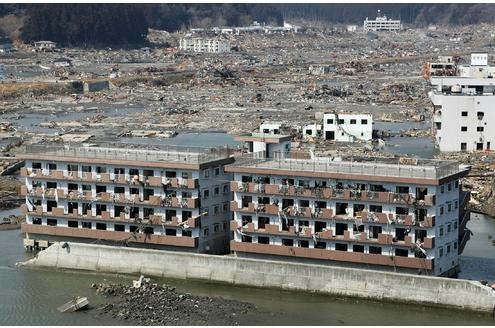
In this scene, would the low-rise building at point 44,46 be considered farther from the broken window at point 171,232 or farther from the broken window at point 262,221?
the broken window at point 262,221

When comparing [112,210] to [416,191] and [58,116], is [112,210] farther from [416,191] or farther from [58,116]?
[58,116]

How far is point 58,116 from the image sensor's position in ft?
212

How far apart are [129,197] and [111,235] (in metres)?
1.09

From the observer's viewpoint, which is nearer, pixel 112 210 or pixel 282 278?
pixel 282 278

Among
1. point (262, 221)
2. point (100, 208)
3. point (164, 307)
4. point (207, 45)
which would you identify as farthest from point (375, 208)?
point (207, 45)

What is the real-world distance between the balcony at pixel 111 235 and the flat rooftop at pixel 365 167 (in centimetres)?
217

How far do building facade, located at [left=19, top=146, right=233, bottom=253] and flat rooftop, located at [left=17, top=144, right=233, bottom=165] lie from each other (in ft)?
0.08

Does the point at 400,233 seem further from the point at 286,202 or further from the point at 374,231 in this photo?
the point at 286,202

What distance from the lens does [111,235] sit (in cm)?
2484

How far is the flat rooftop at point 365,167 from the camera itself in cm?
2162

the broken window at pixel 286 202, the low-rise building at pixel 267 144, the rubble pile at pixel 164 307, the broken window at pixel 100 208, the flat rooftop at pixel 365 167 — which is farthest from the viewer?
the low-rise building at pixel 267 144

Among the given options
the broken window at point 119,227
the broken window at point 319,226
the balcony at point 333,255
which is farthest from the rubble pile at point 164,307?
the broken window at point 119,227

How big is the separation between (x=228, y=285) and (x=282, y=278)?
1236mm

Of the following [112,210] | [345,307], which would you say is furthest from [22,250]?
[345,307]
